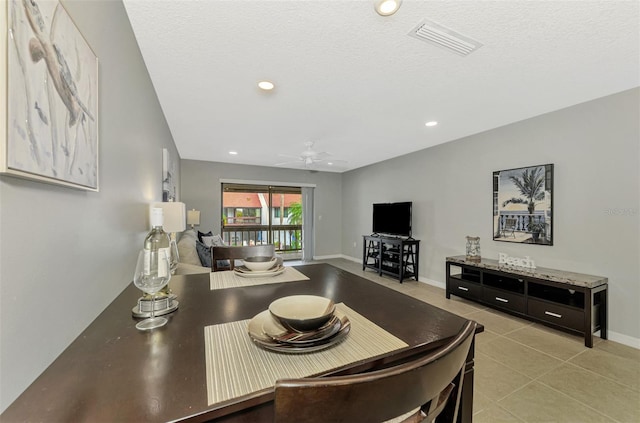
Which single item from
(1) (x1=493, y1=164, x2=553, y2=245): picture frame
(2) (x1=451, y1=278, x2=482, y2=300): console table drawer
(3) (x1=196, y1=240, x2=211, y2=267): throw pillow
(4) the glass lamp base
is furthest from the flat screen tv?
(4) the glass lamp base

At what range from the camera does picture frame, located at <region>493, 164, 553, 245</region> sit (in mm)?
2975

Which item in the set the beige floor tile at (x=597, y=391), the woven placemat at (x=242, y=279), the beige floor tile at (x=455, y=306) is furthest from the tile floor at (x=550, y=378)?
the woven placemat at (x=242, y=279)

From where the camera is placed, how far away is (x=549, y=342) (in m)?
2.44

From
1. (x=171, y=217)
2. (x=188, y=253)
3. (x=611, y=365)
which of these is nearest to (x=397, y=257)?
(x=611, y=365)

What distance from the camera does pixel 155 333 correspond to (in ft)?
2.53

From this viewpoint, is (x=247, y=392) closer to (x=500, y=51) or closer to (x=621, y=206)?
(x=500, y=51)

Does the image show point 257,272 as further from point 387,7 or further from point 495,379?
point 495,379

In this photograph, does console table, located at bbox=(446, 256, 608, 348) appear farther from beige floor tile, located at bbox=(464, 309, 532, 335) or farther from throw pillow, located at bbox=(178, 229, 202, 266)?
throw pillow, located at bbox=(178, 229, 202, 266)

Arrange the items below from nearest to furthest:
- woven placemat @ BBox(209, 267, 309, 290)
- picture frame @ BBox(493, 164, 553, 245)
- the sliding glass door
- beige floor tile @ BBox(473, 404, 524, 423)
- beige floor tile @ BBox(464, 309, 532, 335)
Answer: woven placemat @ BBox(209, 267, 309, 290) → beige floor tile @ BBox(473, 404, 524, 423) → beige floor tile @ BBox(464, 309, 532, 335) → picture frame @ BBox(493, 164, 553, 245) → the sliding glass door

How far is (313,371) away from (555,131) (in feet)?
12.5

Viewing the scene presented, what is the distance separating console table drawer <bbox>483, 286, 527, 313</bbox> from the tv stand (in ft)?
4.95

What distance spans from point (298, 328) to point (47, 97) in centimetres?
93

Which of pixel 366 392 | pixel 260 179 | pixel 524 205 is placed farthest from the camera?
pixel 260 179

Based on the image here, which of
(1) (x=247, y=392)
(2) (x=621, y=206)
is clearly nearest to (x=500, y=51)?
(2) (x=621, y=206)
